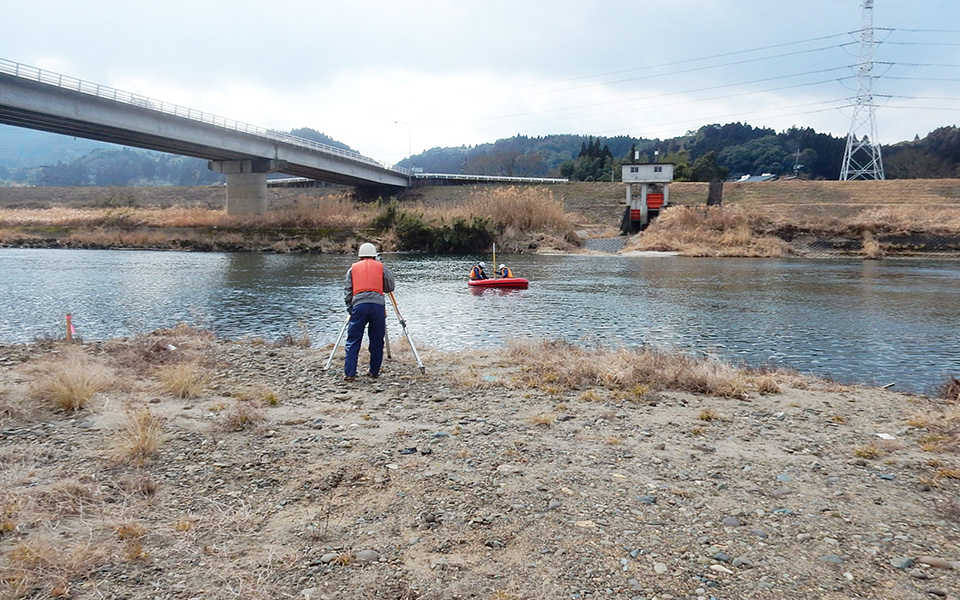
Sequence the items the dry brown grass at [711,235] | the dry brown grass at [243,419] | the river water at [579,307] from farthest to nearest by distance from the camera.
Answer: the dry brown grass at [711,235] < the river water at [579,307] < the dry brown grass at [243,419]

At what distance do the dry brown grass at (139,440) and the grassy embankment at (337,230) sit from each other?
49.6 meters

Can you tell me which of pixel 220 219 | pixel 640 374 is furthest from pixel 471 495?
pixel 220 219

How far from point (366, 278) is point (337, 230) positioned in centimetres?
5022

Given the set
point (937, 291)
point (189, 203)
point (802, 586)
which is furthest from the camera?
point (189, 203)

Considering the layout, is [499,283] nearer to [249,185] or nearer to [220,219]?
[220,219]

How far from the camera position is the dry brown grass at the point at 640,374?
11.2 metres

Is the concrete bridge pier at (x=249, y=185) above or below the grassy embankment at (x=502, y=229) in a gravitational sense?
above

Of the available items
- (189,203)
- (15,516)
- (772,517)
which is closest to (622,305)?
(772,517)

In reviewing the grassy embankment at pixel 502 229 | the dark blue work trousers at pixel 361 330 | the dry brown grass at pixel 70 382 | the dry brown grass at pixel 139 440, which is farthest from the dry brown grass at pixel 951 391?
the grassy embankment at pixel 502 229

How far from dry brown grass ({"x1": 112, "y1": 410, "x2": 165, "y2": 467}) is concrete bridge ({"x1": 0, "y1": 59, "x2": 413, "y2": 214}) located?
143ft

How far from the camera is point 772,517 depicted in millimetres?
5887

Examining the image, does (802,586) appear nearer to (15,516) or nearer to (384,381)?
(15,516)

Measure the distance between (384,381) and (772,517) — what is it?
6.90m

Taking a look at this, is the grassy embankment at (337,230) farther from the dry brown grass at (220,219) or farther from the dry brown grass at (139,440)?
the dry brown grass at (139,440)
